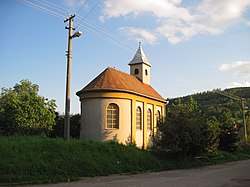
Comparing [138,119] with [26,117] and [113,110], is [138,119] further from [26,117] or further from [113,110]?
[26,117]

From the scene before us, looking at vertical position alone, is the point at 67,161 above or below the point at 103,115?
below

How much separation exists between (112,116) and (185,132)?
7.63 m

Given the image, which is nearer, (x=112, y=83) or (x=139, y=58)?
(x=112, y=83)

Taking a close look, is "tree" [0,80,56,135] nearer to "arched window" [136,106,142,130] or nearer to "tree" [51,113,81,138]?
"tree" [51,113,81,138]

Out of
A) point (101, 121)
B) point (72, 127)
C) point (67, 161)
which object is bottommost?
point (67, 161)

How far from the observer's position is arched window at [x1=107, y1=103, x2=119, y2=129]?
26156 mm

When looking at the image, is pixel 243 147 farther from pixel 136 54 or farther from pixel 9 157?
pixel 9 157

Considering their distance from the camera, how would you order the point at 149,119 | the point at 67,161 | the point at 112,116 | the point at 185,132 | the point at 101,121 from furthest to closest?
the point at 149,119
the point at 112,116
the point at 101,121
the point at 185,132
the point at 67,161

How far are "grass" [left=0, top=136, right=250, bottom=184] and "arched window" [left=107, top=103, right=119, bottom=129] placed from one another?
5.35 m

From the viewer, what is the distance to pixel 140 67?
1348 inches

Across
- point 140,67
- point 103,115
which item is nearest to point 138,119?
point 103,115

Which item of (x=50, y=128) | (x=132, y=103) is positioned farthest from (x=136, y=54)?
(x=50, y=128)

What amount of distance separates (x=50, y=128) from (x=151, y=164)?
18695 millimetres

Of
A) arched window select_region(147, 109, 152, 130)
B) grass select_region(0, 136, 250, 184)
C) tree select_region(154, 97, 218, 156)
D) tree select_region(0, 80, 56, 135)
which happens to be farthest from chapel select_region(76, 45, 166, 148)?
tree select_region(0, 80, 56, 135)
